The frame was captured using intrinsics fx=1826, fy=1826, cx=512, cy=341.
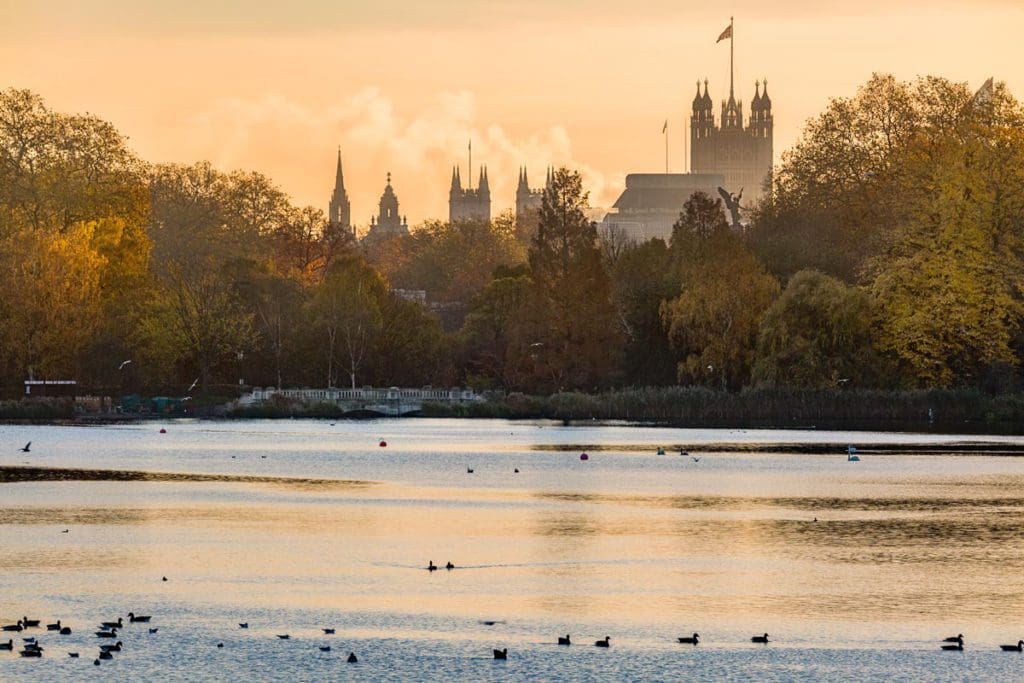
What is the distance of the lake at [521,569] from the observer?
26625 mm

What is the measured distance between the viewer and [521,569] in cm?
3591

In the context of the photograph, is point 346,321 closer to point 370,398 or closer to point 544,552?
point 370,398

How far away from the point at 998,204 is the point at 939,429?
519 inches

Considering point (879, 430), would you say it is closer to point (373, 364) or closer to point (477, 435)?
point (477, 435)

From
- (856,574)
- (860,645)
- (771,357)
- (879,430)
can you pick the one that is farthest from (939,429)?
(860,645)

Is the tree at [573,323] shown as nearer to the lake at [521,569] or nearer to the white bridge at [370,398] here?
the white bridge at [370,398]

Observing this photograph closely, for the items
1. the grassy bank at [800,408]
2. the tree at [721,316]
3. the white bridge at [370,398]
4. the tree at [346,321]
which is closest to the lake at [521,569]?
the grassy bank at [800,408]

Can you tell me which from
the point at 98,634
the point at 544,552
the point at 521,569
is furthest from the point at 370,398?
the point at 98,634

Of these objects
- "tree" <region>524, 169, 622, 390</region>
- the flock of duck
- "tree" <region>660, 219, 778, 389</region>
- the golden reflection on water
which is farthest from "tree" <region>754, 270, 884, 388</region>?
the flock of duck

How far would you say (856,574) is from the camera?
35.4 metres

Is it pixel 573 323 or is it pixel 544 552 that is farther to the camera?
pixel 573 323

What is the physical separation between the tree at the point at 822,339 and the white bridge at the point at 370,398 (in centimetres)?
2599

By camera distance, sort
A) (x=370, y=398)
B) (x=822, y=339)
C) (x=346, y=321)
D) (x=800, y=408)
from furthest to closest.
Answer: (x=346, y=321) < (x=370, y=398) < (x=800, y=408) < (x=822, y=339)

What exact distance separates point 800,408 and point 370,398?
31159 mm
